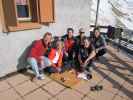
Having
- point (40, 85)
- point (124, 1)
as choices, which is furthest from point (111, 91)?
point (124, 1)

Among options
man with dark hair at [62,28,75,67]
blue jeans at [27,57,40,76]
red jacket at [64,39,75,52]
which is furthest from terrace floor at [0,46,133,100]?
red jacket at [64,39,75,52]

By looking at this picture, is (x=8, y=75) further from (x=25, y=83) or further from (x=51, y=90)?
(x=51, y=90)

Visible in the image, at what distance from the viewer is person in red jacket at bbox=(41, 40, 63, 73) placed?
3.58 metres

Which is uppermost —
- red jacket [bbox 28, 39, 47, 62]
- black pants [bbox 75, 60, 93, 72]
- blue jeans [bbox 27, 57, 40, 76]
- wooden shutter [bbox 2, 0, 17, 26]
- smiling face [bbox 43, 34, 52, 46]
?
wooden shutter [bbox 2, 0, 17, 26]

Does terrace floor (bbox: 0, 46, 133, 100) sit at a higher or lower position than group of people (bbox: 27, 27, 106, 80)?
lower

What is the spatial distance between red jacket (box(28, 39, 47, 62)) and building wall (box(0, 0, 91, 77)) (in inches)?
13.2

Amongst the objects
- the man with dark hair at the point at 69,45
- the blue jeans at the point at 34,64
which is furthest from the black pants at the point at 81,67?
the blue jeans at the point at 34,64

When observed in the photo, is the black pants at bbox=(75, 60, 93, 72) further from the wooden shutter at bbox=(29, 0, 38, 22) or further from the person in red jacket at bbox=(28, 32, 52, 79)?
the wooden shutter at bbox=(29, 0, 38, 22)

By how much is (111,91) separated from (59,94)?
3.72 feet

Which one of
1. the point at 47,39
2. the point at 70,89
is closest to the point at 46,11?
the point at 47,39

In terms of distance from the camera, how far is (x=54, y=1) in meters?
3.98

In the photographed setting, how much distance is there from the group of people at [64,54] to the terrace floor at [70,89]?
0.87ft

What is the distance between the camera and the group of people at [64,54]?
3.52 m

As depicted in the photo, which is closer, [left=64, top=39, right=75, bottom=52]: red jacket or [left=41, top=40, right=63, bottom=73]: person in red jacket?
[left=41, top=40, right=63, bottom=73]: person in red jacket
